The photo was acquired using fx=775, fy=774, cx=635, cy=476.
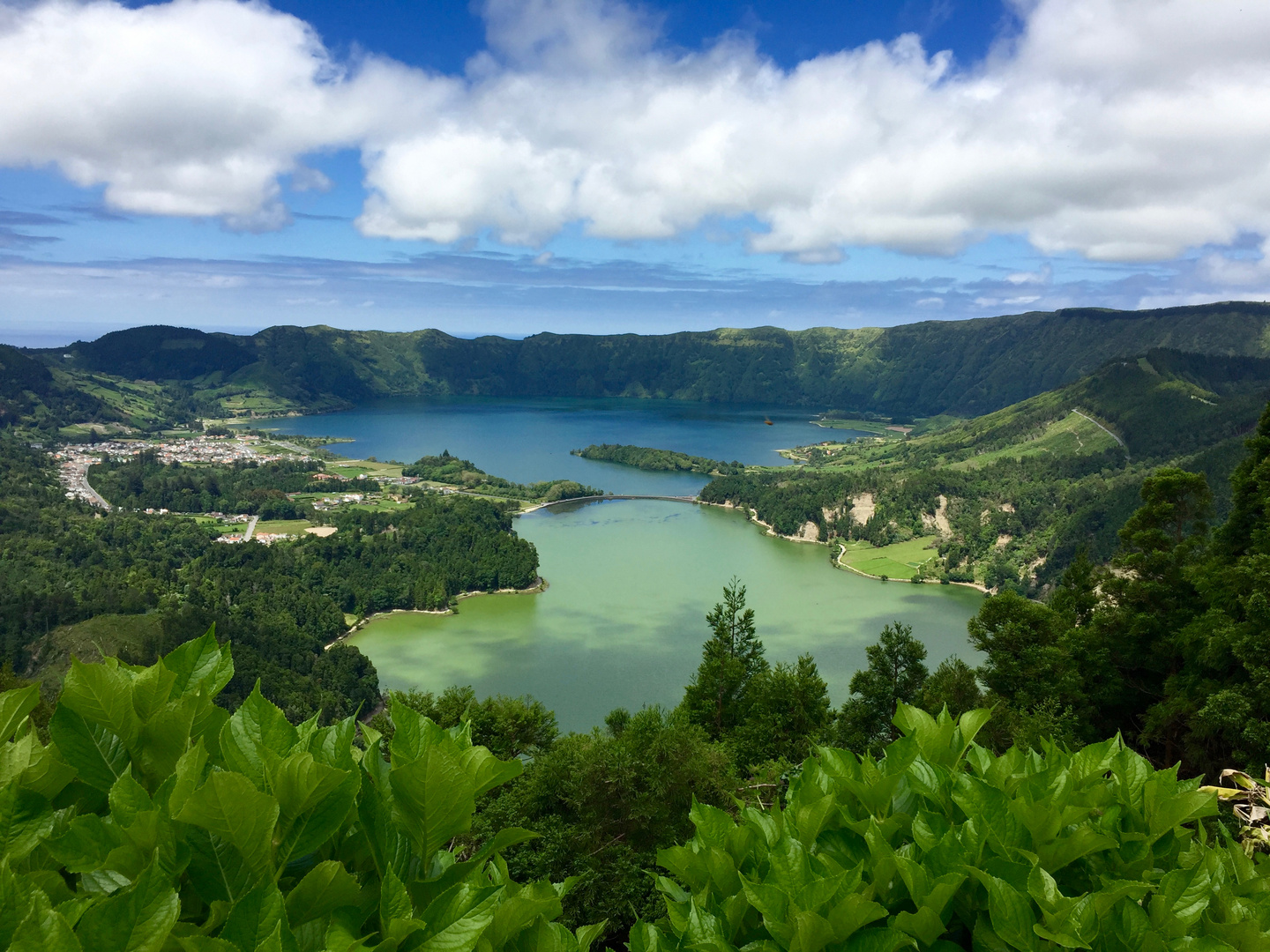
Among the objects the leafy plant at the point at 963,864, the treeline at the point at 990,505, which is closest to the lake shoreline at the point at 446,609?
the treeline at the point at 990,505

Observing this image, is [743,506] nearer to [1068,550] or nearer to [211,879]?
[1068,550]

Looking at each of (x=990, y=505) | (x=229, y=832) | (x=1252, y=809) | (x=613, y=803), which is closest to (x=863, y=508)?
(x=990, y=505)

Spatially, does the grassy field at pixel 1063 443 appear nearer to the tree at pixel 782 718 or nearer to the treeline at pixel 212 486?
the treeline at pixel 212 486

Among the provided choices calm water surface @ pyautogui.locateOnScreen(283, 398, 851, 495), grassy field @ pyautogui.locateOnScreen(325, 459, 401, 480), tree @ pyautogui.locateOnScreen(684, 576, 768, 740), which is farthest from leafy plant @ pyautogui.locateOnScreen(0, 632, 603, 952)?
grassy field @ pyautogui.locateOnScreen(325, 459, 401, 480)

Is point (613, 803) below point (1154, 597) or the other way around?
below

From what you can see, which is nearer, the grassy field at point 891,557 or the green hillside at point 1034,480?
the green hillside at point 1034,480

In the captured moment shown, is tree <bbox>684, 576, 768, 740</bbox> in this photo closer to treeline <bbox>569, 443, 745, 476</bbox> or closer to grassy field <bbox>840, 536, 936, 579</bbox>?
grassy field <bbox>840, 536, 936, 579</bbox>

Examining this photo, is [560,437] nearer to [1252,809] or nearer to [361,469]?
[361,469]
